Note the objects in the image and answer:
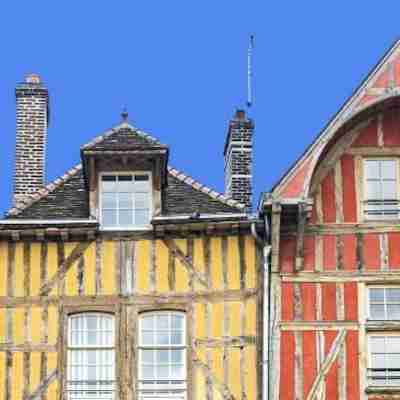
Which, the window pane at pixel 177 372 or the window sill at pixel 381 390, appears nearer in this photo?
the window sill at pixel 381 390

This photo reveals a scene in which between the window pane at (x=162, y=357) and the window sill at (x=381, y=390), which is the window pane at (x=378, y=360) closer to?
the window sill at (x=381, y=390)

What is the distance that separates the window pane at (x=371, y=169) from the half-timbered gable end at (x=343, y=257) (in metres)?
0.01

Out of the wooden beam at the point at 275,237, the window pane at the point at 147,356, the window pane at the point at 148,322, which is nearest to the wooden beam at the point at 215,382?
the window pane at the point at 147,356

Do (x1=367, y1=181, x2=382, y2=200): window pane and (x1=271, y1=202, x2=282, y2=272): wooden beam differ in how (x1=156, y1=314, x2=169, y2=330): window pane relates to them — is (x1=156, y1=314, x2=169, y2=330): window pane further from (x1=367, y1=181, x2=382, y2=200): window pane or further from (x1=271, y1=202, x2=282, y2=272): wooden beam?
(x1=367, y1=181, x2=382, y2=200): window pane

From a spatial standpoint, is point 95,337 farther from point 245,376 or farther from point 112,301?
point 245,376

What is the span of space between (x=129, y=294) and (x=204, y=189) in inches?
89.2

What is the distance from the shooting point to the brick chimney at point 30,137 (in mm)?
28391

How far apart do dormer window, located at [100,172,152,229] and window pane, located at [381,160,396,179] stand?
3.36 meters

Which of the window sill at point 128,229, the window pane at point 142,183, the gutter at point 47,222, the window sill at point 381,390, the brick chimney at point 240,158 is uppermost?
the brick chimney at point 240,158

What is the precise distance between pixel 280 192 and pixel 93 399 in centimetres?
385

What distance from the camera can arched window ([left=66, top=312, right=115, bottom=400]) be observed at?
2583cm

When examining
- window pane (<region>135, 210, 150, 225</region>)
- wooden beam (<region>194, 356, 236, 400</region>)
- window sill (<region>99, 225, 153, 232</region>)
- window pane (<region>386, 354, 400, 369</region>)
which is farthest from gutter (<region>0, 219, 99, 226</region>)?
window pane (<region>386, 354, 400, 369</region>)

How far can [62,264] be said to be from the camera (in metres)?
26.5

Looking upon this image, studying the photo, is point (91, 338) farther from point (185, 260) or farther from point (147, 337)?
point (185, 260)
